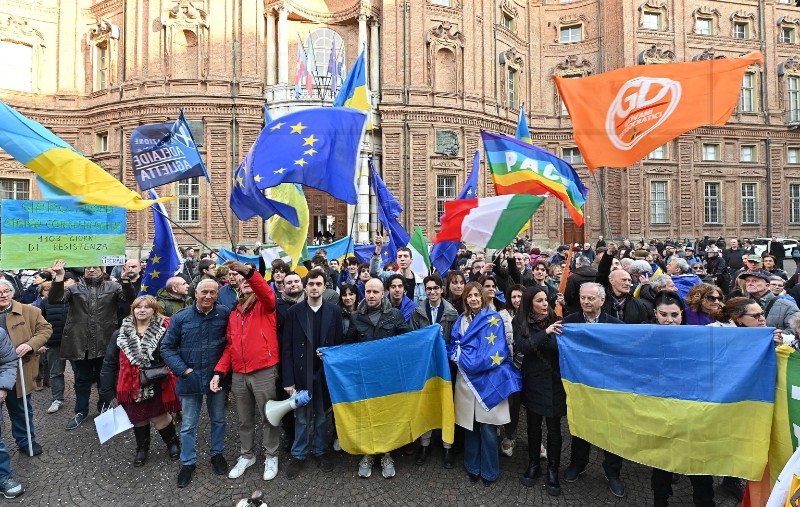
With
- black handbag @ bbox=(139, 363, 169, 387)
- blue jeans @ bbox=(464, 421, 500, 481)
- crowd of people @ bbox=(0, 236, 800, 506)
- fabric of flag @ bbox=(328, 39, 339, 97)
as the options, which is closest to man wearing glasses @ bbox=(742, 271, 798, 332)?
crowd of people @ bbox=(0, 236, 800, 506)

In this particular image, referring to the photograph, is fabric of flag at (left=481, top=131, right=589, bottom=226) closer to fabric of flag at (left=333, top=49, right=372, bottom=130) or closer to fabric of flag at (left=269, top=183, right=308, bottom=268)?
fabric of flag at (left=333, top=49, right=372, bottom=130)

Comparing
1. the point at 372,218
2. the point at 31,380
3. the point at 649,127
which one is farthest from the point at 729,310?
the point at 372,218

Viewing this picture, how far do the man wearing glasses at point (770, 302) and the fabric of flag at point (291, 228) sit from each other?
5645 mm

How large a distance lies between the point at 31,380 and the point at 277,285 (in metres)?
3.13

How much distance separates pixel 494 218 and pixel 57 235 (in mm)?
7216

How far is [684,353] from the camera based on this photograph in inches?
148

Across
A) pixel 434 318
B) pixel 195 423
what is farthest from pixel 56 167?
pixel 434 318

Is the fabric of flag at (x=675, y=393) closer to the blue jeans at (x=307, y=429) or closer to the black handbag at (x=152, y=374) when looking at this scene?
the blue jeans at (x=307, y=429)

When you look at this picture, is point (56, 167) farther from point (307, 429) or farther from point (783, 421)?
point (783, 421)

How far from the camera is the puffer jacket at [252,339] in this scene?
4.59 metres

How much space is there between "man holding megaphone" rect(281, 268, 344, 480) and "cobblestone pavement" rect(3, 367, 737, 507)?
0.29 meters

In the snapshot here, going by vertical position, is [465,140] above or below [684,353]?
above

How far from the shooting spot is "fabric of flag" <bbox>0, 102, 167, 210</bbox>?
469 cm

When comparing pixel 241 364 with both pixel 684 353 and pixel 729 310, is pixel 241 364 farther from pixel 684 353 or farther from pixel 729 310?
pixel 729 310
